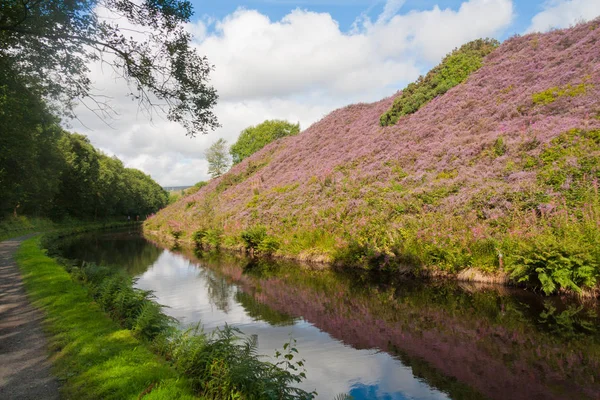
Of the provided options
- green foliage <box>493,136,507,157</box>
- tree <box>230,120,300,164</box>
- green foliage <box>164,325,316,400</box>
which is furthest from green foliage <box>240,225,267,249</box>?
tree <box>230,120,300,164</box>

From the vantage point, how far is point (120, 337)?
8695 millimetres

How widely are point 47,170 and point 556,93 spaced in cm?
4633

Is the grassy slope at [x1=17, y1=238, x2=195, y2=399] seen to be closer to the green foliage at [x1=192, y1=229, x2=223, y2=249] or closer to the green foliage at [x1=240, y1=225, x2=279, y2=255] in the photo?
the green foliage at [x1=240, y1=225, x2=279, y2=255]

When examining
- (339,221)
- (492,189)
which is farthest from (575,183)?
(339,221)

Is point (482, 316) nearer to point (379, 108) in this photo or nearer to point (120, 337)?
point (120, 337)

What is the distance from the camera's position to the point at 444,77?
3416 cm

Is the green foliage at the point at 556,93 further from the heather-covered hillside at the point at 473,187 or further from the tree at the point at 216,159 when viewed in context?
the tree at the point at 216,159

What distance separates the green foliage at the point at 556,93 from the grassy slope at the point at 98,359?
23.6 metres

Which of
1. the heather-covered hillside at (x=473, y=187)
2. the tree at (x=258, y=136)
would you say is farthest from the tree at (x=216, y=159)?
the heather-covered hillside at (x=473, y=187)

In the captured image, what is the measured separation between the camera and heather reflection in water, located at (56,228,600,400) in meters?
7.38

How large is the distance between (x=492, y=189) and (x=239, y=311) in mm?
11995

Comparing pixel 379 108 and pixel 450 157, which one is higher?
pixel 379 108

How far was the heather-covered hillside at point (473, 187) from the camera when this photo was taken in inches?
529

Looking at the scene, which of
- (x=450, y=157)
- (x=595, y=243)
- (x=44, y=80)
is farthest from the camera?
(x=450, y=157)
